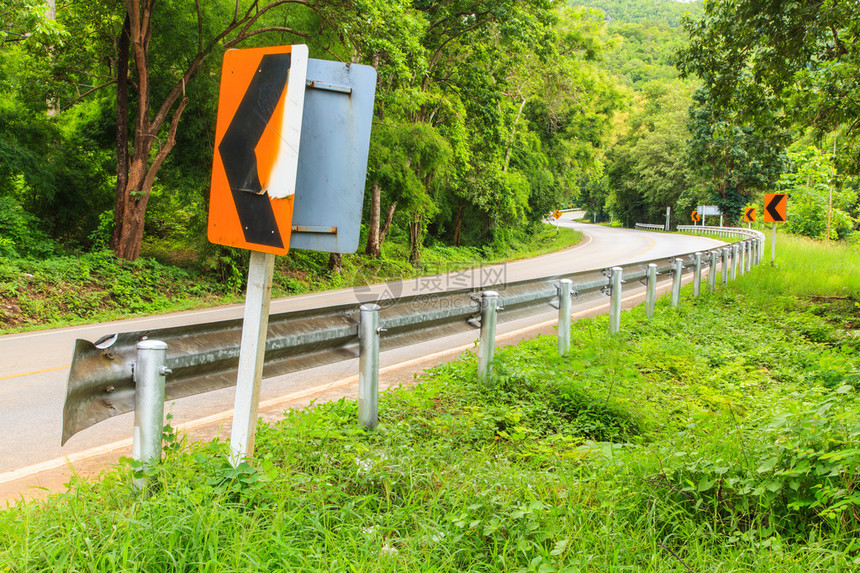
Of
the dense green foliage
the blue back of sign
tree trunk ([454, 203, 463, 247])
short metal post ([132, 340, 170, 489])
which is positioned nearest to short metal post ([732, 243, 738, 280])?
the dense green foliage

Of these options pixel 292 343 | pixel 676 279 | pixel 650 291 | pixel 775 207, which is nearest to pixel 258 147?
pixel 292 343

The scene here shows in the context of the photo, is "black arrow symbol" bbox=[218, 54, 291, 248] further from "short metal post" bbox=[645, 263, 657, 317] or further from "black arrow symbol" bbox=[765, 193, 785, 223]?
"black arrow symbol" bbox=[765, 193, 785, 223]

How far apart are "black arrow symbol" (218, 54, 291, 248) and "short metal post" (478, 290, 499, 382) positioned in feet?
8.60

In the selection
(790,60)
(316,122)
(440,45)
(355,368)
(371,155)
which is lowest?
(355,368)

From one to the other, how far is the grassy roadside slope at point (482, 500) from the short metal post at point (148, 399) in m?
0.10

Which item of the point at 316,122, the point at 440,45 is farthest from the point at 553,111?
the point at 316,122

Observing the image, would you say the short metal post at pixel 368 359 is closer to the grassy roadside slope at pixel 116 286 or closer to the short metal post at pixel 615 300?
the short metal post at pixel 615 300

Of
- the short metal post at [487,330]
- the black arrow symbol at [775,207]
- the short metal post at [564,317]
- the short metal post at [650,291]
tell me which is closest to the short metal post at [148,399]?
the short metal post at [487,330]

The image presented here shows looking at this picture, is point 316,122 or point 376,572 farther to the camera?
point 316,122

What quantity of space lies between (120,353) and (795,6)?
1276 cm

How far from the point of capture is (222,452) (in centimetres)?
314

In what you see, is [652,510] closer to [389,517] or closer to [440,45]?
[389,517]

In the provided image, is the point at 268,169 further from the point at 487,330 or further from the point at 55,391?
the point at 55,391

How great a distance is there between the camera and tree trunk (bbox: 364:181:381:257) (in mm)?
19609
